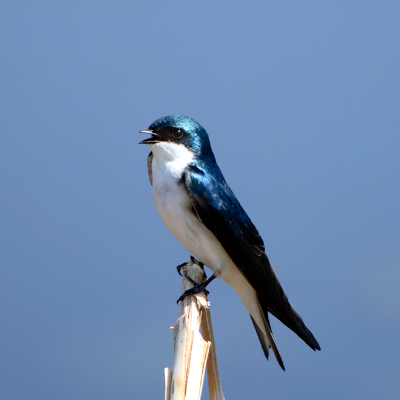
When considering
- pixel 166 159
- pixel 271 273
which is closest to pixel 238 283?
pixel 271 273

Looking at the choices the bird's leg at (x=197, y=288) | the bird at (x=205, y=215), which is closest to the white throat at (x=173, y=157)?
the bird at (x=205, y=215)

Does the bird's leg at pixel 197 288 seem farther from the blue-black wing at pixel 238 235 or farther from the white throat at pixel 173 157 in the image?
the white throat at pixel 173 157

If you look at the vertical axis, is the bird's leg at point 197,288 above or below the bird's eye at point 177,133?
below

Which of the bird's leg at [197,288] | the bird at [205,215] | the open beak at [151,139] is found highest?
the open beak at [151,139]

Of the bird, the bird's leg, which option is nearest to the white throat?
the bird

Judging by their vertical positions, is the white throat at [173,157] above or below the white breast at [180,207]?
above

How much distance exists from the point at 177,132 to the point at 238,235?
0.34m

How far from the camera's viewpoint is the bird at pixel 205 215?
5.92ft

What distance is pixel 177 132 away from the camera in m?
1.83

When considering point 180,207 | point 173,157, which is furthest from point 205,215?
point 173,157

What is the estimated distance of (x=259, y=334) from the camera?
1970 millimetres

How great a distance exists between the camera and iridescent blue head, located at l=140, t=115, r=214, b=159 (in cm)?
182

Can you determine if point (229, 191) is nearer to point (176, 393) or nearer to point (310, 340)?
point (310, 340)

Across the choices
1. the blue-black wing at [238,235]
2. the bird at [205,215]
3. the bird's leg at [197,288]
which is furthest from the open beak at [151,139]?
the bird's leg at [197,288]
